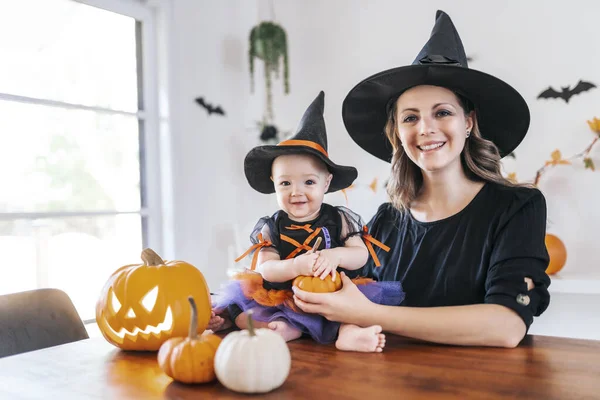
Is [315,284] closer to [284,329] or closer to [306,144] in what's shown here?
[284,329]

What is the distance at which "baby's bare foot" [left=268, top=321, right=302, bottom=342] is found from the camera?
1097mm

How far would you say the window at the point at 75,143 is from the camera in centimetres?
255

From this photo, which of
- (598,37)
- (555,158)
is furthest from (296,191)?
(598,37)

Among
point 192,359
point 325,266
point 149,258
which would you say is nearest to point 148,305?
point 149,258

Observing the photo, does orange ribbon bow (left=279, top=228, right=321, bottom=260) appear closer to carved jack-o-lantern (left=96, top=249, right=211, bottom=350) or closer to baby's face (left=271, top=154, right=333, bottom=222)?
baby's face (left=271, top=154, right=333, bottom=222)

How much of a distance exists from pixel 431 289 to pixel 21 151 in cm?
210

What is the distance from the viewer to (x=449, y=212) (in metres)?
1.58

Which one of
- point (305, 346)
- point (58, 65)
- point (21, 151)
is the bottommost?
point (305, 346)

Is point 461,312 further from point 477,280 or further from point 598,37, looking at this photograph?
point 598,37

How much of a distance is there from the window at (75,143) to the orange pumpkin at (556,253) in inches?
89.3

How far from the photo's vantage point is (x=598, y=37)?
2982 millimetres

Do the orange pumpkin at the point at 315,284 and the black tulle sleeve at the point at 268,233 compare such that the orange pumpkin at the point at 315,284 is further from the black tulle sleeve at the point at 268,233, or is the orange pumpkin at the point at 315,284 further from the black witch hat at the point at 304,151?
the black witch hat at the point at 304,151

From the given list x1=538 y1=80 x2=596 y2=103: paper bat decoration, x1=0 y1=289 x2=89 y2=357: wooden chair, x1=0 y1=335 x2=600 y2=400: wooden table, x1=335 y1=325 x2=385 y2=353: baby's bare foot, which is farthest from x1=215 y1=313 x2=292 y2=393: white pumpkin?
x1=538 y1=80 x2=596 y2=103: paper bat decoration

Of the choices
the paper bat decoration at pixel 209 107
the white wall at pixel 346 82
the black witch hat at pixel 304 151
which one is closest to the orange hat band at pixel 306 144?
the black witch hat at pixel 304 151
